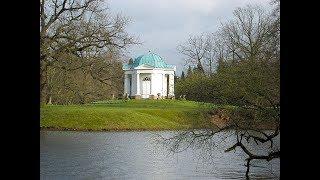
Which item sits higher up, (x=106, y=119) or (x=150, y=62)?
(x=150, y=62)

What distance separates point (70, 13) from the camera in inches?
779

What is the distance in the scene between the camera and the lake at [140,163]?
43.2 feet

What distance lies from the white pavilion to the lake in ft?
128

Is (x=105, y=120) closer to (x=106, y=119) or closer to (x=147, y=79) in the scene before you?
(x=106, y=119)

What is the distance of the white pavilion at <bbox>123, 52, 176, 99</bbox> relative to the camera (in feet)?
196

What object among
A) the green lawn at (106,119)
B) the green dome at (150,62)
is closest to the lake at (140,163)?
the green lawn at (106,119)

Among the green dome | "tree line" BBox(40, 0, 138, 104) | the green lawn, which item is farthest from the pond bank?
the green dome

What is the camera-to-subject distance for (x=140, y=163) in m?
15.2

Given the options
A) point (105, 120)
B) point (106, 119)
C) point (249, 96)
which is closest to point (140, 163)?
point (249, 96)

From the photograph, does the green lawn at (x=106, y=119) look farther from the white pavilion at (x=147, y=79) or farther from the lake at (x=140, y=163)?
the white pavilion at (x=147, y=79)

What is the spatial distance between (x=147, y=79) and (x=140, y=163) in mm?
45494

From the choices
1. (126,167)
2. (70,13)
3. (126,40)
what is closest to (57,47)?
(70,13)

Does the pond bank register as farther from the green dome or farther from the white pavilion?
the green dome
